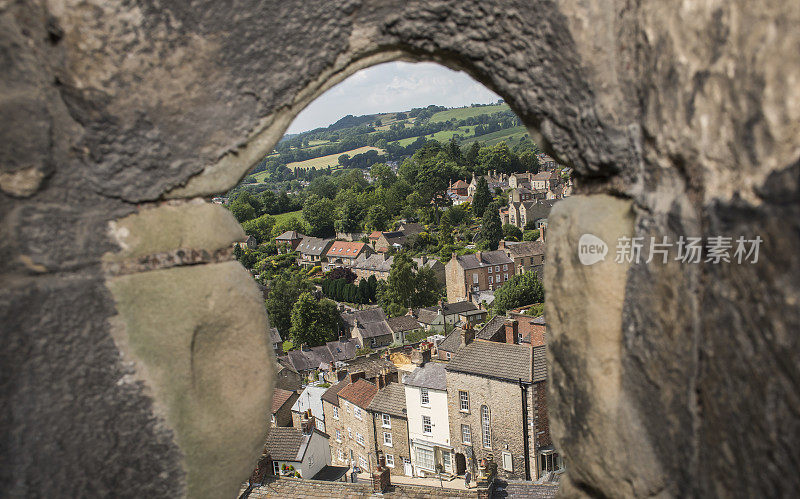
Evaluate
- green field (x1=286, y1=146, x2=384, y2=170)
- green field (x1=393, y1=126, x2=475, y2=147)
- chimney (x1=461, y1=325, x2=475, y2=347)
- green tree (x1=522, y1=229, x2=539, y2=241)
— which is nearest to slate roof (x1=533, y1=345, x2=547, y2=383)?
chimney (x1=461, y1=325, x2=475, y2=347)

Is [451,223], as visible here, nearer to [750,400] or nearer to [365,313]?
[365,313]

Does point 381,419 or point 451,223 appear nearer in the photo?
point 381,419

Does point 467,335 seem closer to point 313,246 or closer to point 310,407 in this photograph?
point 310,407

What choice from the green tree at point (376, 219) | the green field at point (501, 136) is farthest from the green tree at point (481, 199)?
the green field at point (501, 136)

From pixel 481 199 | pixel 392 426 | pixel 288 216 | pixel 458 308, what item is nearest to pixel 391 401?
pixel 392 426

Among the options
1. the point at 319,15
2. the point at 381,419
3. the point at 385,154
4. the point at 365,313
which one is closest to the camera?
the point at 319,15

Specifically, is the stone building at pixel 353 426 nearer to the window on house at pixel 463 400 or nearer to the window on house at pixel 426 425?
the window on house at pixel 426 425

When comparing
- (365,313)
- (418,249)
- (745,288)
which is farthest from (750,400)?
(418,249)

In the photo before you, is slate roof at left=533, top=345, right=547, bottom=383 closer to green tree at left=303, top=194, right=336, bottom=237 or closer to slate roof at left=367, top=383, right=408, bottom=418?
slate roof at left=367, top=383, right=408, bottom=418
